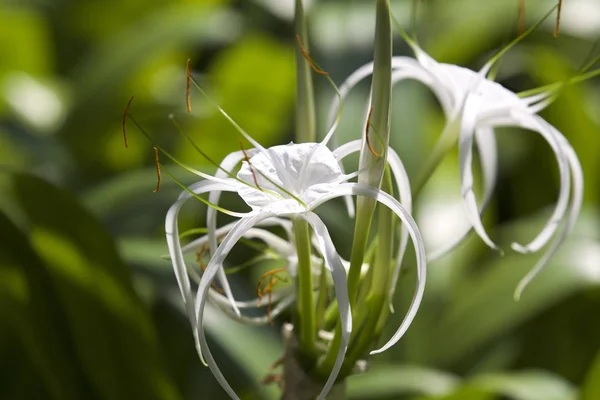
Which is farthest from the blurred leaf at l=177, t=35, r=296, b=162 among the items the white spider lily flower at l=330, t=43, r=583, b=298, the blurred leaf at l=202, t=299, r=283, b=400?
the white spider lily flower at l=330, t=43, r=583, b=298

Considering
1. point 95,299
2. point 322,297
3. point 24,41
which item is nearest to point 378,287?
point 322,297

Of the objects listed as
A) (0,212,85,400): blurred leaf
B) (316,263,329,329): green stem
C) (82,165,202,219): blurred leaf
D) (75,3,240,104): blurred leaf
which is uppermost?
(75,3,240,104): blurred leaf

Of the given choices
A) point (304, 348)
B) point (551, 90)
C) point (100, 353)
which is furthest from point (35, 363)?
point (551, 90)

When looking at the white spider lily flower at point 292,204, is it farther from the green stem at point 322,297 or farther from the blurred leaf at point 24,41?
the blurred leaf at point 24,41

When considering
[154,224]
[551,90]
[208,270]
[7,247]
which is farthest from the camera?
[154,224]

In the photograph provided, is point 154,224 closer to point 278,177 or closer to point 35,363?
point 35,363

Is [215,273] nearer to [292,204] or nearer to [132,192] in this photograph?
[292,204]

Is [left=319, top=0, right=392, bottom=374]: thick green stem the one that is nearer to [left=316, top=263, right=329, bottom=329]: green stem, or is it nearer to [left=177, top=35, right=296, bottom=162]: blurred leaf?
[left=316, top=263, right=329, bottom=329]: green stem
